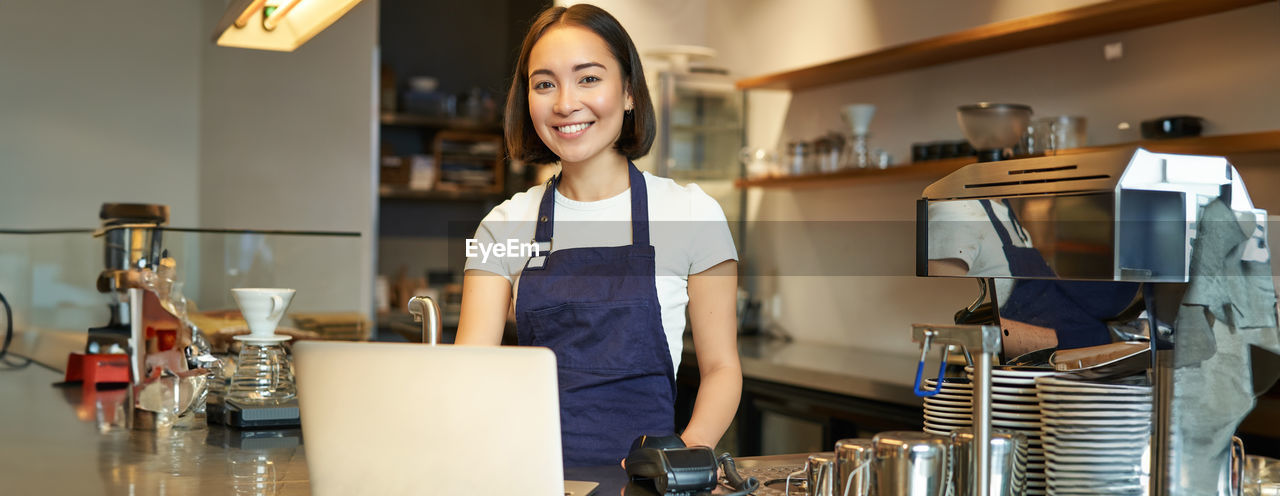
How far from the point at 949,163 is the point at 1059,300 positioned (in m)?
1.91

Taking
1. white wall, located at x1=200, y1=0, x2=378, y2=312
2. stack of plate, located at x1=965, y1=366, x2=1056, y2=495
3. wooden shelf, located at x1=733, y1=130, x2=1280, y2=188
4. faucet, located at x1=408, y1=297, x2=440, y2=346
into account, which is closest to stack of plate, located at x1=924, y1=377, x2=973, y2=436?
stack of plate, located at x1=965, y1=366, x2=1056, y2=495

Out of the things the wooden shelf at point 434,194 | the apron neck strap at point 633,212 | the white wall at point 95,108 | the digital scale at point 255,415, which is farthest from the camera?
the wooden shelf at point 434,194

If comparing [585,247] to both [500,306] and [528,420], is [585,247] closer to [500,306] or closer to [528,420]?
[500,306]

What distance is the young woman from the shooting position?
1.54 meters

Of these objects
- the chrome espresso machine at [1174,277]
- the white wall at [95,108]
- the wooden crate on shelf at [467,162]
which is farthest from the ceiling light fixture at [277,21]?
the wooden crate on shelf at [467,162]

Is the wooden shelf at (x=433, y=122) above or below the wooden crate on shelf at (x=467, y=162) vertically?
above

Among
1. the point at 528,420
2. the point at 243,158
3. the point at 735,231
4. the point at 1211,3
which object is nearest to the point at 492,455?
the point at 528,420

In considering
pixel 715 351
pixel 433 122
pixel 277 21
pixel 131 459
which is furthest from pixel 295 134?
pixel 715 351

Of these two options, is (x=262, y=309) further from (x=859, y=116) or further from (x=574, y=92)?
(x=859, y=116)

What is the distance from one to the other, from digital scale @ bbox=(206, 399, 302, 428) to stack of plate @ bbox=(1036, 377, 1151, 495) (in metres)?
1.33

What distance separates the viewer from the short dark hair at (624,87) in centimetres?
156

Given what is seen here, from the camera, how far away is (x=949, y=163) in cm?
315

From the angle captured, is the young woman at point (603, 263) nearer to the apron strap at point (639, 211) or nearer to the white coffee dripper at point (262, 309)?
the apron strap at point (639, 211)

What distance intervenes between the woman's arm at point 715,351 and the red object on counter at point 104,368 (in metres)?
1.58
